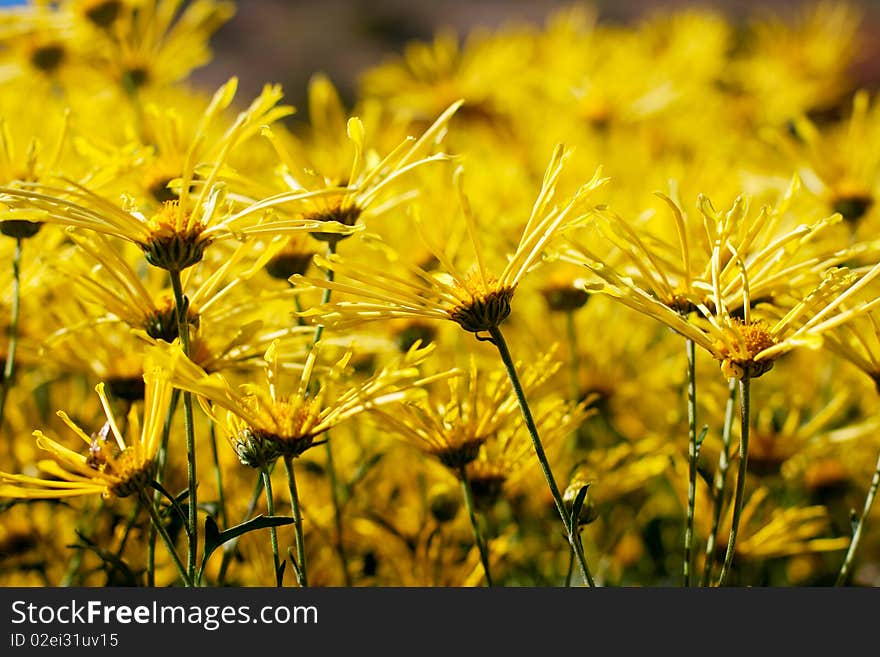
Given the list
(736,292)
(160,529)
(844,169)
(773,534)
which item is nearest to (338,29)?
(844,169)

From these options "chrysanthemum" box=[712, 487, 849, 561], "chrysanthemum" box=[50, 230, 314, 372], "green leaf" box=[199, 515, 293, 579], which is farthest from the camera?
"chrysanthemum" box=[712, 487, 849, 561]

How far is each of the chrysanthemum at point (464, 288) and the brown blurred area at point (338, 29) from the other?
101 inches

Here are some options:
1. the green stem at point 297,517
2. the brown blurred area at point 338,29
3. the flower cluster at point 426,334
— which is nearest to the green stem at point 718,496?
the flower cluster at point 426,334

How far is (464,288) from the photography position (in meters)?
0.57

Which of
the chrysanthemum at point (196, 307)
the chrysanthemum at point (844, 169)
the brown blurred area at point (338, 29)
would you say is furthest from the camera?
the brown blurred area at point (338, 29)

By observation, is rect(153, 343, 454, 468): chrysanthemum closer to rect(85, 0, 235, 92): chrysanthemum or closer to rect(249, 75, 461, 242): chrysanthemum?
rect(249, 75, 461, 242): chrysanthemum

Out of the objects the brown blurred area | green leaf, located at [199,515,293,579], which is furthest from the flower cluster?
the brown blurred area

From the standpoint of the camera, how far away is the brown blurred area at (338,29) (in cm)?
349

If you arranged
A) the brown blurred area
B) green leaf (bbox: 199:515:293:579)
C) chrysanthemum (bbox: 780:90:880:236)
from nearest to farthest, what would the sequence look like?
green leaf (bbox: 199:515:293:579)
chrysanthemum (bbox: 780:90:880:236)
the brown blurred area

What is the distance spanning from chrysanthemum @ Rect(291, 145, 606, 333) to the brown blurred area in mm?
2574

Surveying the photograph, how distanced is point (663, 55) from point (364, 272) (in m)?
1.54

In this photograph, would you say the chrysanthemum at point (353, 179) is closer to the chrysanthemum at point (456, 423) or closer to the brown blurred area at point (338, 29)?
the chrysanthemum at point (456, 423)

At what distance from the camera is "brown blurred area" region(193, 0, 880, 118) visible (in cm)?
349

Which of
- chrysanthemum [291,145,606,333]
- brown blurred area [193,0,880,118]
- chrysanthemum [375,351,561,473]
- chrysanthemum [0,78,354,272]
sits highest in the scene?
brown blurred area [193,0,880,118]
